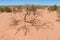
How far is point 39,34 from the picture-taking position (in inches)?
378

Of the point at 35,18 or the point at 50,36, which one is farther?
the point at 35,18

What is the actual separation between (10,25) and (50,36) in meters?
3.22

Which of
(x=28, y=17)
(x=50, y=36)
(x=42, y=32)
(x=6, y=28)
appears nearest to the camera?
(x=50, y=36)

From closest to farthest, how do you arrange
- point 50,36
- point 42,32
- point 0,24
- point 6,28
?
1. point 50,36
2. point 42,32
3. point 6,28
4. point 0,24

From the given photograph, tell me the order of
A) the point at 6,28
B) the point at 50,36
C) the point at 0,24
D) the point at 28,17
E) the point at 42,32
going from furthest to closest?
the point at 28,17 → the point at 0,24 → the point at 6,28 → the point at 42,32 → the point at 50,36

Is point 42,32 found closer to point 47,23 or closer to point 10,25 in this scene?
point 47,23

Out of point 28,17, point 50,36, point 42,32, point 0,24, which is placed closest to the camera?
point 50,36

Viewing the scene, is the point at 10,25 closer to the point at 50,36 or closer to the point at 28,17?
the point at 28,17

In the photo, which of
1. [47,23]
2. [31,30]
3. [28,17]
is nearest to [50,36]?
[31,30]

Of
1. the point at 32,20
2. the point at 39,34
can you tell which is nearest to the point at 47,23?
the point at 32,20

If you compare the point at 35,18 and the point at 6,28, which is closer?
the point at 6,28

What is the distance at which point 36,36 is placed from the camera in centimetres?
938

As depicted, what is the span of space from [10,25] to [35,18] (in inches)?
86.9

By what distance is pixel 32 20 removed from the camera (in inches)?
467
